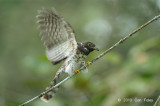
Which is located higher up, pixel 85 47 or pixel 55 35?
pixel 55 35

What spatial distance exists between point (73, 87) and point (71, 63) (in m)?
1.07

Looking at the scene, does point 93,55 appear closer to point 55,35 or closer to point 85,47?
point 85,47

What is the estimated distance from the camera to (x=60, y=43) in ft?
15.4

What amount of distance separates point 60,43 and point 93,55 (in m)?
1.19

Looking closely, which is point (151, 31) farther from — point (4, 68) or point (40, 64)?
point (4, 68)

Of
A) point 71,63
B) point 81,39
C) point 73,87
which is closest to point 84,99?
point 73,87

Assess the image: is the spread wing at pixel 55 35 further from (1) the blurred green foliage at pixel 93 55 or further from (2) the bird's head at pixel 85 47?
(1) the blurred green foliage at pixel 93 55

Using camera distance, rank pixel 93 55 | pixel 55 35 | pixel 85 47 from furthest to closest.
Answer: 1. pixel 93 55
2. pixel 85 47
3. pixel 55 35

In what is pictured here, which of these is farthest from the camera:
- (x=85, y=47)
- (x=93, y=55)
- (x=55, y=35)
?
(x=93, y=55)

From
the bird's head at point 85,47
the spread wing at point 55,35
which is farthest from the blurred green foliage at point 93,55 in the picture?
the spread wing at point 55,35

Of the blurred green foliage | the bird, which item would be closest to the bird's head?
the bird

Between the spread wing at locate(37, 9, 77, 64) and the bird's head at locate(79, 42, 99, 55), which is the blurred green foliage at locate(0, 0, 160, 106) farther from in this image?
the spread wing at locate(37, 9, 77, 64)

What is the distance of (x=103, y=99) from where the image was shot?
5539 millimetres

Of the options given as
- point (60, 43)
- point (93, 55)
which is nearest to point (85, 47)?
point (60, 43)
